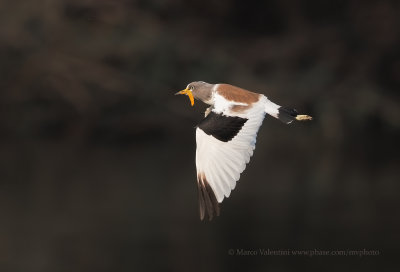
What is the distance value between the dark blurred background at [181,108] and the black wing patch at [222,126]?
14.4ft

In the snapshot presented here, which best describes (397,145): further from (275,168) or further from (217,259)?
(217,259)

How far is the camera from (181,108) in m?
13.5

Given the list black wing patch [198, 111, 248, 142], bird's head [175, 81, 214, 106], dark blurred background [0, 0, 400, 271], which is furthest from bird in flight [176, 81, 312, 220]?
dark blurred background [0, 0, 400, 271]

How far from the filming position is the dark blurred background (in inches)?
388

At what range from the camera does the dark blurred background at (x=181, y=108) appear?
9.85m

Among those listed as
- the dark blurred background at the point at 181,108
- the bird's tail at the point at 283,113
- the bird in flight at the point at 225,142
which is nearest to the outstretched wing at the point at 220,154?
the bird in flight at the point at 225,142

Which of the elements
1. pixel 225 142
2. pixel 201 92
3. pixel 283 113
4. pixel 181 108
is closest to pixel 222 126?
pixel 225 142

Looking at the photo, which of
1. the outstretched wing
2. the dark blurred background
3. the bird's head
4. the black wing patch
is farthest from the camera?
the dark blurred background

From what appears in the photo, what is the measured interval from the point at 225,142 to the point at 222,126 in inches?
4.5

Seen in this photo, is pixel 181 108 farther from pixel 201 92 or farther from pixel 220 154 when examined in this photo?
pixel 220 154

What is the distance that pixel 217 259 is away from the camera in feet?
27.4

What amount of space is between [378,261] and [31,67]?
713 cm

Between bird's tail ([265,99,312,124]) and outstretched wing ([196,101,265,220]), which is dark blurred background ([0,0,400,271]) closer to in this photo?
bird's tail ([265,99,312,124])

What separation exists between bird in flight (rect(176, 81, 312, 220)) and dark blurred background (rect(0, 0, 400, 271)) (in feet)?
14.1
